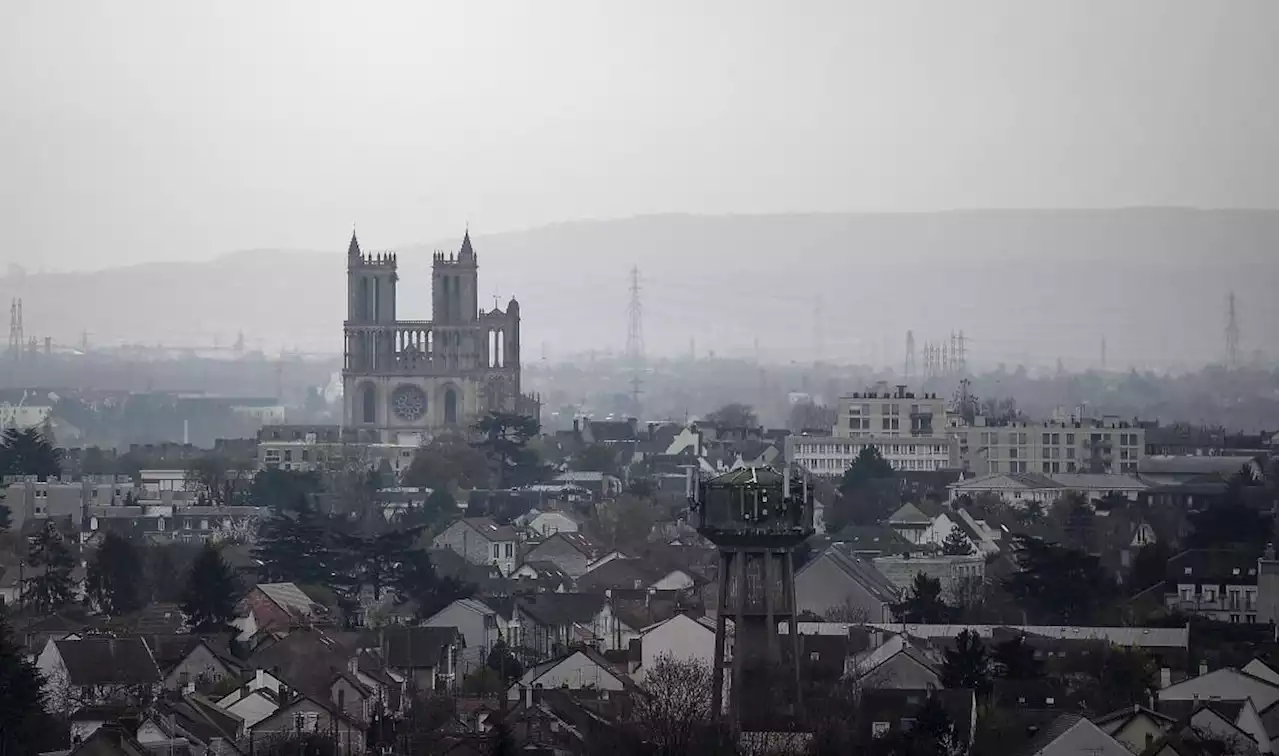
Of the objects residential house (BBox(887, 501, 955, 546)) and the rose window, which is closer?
residential house (BBox(887, 501, 955, 546))

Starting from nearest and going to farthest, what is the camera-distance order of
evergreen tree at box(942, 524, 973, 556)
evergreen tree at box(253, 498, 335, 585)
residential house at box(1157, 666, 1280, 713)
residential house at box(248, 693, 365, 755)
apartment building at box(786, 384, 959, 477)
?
residential house at box(248, 693, 365, 755), residential house at box(1157, 666, 1280, 713), evergreen tree at box(253, 498, 335, 585), evergreen tree at box(942, 524, 973, 556), apartment building at box(786, 384, 959, 477)

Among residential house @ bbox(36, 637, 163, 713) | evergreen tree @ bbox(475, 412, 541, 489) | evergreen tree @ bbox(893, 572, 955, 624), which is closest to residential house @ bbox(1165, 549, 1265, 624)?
evergreen tree @ bbox(893, 572, 955, 624)

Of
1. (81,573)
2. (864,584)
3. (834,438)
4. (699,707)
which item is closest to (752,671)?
(699,707)

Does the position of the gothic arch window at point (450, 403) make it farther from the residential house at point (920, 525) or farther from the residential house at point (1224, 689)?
the residential house at point (1224, 689)

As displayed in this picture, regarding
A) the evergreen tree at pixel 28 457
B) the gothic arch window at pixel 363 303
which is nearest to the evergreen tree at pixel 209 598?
the evergreen tree at pixel 28 457

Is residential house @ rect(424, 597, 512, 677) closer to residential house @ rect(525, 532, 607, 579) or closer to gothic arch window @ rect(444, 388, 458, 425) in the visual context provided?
residential house @ rect(525, 532, 607, 579)

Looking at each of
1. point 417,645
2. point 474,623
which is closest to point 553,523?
point 474,623

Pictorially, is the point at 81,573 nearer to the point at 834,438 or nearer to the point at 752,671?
the point at 752,671
